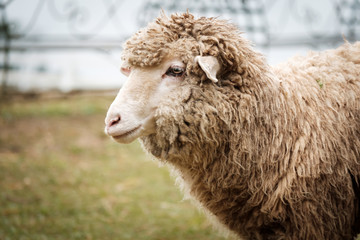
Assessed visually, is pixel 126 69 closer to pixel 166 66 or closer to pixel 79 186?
pixel 166 66

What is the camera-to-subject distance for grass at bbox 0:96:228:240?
3605mm

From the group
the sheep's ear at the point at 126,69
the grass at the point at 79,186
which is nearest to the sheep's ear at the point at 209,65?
the sheep's ear at the point at 126,69

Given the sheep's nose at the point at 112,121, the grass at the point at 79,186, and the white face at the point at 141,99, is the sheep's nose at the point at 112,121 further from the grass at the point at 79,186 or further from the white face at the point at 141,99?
the grass at the point at 79,186

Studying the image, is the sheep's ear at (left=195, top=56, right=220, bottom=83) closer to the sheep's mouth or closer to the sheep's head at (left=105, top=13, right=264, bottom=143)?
the sheep's head at (left=105, top=13, right=264, bottom=143)

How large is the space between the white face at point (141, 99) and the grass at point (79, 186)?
3.96ft

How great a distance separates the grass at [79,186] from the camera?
11.8ft

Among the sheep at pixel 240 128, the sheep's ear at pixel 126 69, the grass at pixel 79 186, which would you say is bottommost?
the grass at pixel 79 186

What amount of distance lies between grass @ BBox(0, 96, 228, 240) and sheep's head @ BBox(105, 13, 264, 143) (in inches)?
47.9

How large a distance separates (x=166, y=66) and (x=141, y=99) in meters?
0.26

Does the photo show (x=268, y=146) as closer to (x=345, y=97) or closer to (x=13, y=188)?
(x=345, y=97)

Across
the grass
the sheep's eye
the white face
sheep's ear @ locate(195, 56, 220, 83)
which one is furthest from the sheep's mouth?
the grass

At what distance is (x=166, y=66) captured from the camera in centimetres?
201

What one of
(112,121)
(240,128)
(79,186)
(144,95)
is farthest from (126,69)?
(79,186)

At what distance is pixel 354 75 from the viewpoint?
229 cm
